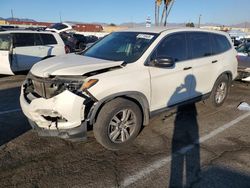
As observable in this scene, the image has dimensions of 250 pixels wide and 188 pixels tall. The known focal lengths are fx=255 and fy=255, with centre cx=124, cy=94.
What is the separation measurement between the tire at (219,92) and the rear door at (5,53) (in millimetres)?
Result: 6587

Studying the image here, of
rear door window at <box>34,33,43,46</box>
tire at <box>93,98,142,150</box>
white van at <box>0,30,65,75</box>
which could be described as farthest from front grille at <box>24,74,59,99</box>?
rear door window at <box>34,33,43,46</box>

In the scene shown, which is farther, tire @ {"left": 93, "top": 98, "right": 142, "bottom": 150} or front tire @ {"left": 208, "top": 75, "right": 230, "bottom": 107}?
front tire @ {"left": 208, "top": 75, "right": 230, "bottom": 107}

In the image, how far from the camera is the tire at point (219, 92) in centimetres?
579

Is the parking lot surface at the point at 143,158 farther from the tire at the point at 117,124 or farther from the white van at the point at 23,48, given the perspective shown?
the white van at the point at 23,48

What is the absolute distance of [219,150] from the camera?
403 centimetres

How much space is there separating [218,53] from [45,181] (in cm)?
440

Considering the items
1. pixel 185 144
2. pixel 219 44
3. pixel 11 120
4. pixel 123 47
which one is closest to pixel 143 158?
pixel 185 144

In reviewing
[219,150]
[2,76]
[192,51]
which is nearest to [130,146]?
[219,150]

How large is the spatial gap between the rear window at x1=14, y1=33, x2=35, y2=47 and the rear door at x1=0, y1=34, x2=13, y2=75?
25 cm

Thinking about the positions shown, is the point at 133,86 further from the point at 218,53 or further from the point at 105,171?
the point at 218,53

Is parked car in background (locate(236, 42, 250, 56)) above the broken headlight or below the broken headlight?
below

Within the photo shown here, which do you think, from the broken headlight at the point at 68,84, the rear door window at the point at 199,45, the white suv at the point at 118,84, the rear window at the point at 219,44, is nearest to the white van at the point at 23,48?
the white suv at the point at 118,84

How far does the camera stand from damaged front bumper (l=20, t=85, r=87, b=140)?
3.37 m

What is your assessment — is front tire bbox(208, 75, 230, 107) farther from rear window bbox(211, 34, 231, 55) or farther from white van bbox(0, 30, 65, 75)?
white van bbox(0, 30, 65, 75)
